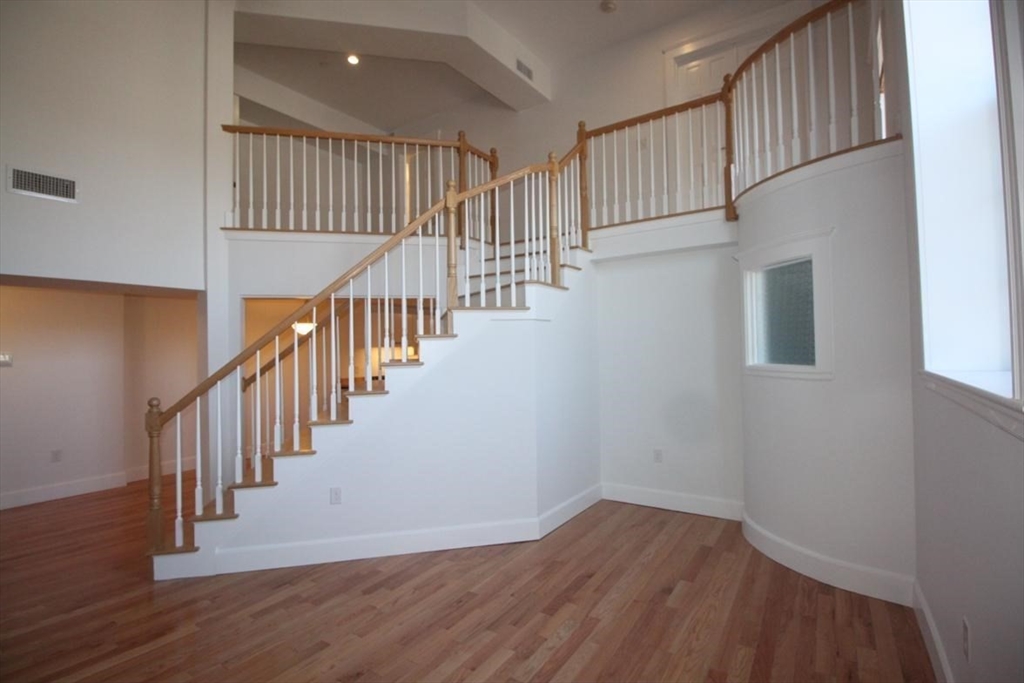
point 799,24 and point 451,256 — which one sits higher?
point 799,24

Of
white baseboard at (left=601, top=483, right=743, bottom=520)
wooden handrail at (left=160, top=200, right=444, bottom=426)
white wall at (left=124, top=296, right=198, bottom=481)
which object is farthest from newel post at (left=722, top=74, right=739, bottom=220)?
white wall at (left=124, top=296, right=198, bottom=481)

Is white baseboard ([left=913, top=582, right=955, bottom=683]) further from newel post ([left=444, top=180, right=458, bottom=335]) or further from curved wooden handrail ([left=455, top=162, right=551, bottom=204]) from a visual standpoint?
curved wooden handrail ([left=455, top=162, right=551, bottom=204])

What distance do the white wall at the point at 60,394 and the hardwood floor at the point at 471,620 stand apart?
1.70 meters

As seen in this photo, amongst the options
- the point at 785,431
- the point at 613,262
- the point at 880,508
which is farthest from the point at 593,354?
the point at 880,508

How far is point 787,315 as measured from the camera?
3115 mm

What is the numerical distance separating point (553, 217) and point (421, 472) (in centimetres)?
214

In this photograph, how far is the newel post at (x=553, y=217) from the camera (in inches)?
149

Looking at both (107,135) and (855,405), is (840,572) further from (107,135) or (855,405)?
(107,135)

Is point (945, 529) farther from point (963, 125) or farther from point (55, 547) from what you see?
point (55, 547)

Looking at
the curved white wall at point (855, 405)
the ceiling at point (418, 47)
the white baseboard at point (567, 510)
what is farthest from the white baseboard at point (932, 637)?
the ceiling at point (418, 47)

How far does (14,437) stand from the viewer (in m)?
4.68


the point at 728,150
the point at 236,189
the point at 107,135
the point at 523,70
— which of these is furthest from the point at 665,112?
the point at 107,135

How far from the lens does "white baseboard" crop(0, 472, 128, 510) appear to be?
463cm

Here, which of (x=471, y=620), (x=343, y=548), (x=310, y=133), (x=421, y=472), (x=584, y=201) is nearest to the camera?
(x=471, y=620)
